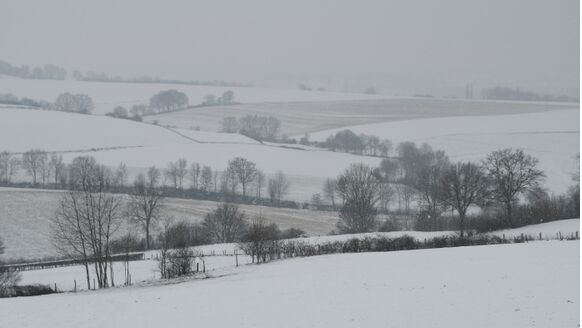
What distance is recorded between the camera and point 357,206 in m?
77.1

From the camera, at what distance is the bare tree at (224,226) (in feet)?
228

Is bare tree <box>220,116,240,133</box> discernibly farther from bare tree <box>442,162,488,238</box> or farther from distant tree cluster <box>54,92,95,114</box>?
bare tree <box>442,162,488,238</box>

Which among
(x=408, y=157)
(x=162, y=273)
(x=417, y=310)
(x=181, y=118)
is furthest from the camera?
(x=181, y=118)

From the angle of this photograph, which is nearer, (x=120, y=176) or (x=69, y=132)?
(x=120, y=176)

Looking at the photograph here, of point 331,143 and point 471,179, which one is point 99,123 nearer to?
point 331,143

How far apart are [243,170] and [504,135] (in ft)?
210

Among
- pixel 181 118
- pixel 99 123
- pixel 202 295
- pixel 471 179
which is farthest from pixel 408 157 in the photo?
pixel 202 295

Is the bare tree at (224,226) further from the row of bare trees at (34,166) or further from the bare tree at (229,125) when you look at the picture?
the bare tree at (229,125)

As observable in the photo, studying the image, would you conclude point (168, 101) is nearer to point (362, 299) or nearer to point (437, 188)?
point (437, 188)

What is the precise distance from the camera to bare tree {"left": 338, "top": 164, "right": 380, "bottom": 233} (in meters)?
73.4

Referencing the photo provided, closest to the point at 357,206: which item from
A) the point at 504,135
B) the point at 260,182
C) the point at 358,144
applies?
the point at 260,182

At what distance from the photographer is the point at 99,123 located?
131250mm

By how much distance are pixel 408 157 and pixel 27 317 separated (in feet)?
308

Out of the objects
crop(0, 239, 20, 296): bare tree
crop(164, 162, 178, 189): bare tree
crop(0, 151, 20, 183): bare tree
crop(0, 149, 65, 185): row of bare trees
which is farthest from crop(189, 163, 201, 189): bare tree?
crop(0, 239, 20, 296): bare tree
